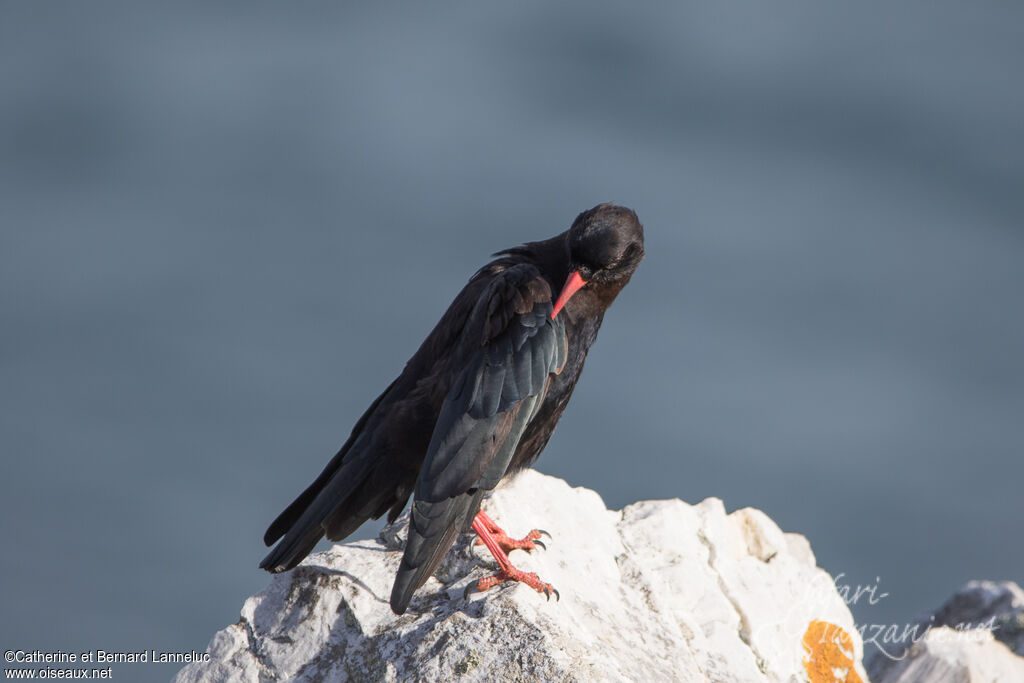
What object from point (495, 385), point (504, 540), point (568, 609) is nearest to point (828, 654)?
point (568, 609)

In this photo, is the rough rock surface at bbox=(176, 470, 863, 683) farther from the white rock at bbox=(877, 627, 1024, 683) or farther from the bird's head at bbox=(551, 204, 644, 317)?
the bird's head at bbox=(551, 204, 644, 317)

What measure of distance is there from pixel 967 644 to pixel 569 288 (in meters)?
2.61

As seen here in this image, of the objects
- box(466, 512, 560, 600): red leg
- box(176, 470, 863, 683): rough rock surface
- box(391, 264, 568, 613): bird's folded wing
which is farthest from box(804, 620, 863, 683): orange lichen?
box(391, 264, 568, 613): bird's folded wing

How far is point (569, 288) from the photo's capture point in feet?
16.5

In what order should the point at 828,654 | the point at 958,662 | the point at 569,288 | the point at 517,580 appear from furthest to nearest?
1. the point at 828,654
2. the point at 958,662
3. the point at 569,288
4. the point at 517,580

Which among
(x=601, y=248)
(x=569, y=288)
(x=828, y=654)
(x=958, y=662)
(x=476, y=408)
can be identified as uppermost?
(x=601, y=248)

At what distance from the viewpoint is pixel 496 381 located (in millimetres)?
4715

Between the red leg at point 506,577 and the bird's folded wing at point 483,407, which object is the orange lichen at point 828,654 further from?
the bird's folded wing at point 483,407

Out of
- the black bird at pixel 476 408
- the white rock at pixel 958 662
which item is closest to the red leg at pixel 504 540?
the black bird at pixel 476 408

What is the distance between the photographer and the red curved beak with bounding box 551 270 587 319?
4.98 meters

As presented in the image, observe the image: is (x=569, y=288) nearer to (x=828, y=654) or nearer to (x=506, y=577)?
(x=506, y=577)

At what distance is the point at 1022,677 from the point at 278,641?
342cm

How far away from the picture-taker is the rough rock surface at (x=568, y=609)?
399 cm

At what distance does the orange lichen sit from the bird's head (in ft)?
6.48
